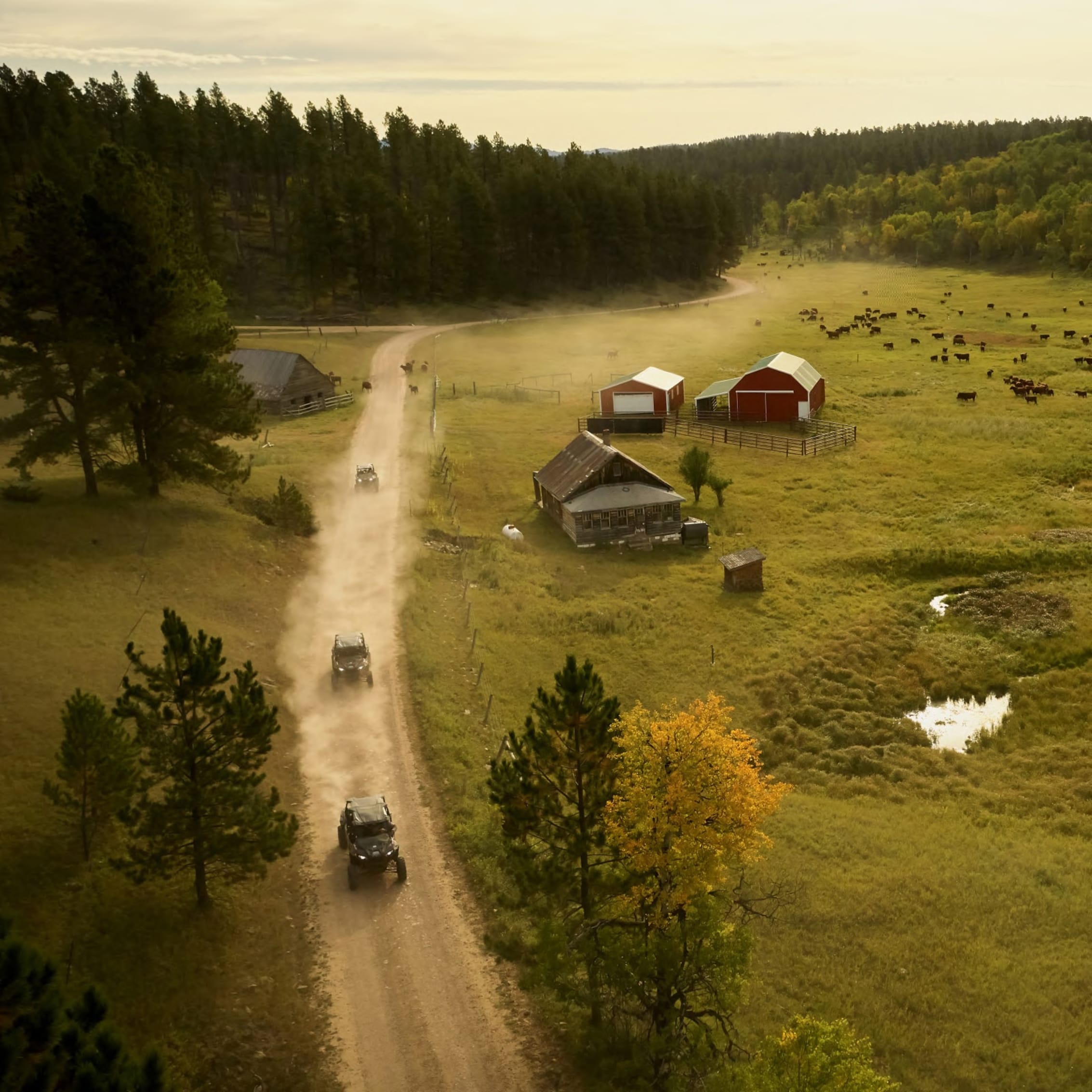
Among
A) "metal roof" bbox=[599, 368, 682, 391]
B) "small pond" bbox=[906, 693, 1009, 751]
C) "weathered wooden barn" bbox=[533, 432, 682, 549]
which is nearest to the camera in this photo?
"small pond" bbox=[906, 693, 1009, 751]

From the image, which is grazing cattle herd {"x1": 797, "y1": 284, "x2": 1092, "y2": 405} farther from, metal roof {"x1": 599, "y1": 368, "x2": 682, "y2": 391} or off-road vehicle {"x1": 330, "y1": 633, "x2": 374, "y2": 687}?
off-road vehicle {"x1": 330, "y1": 633, "x2": 374, "y2": 687}

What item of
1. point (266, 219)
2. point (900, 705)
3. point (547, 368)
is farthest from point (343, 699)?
point (266, 219)

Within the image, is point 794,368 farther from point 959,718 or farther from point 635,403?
point 959,718

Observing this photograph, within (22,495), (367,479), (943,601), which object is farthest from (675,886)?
(367,479)

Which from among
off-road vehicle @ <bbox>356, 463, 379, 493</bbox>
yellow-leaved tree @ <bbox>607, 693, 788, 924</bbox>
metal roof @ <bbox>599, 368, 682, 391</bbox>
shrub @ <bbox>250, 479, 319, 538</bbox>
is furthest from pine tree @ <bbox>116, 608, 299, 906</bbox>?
metal roof @ <bbox>599, 368, 682, 391</bbox>

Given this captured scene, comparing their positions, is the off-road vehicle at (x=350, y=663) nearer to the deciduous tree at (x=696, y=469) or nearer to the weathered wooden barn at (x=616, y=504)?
the weathered wooden barn at (x=616, y=504)

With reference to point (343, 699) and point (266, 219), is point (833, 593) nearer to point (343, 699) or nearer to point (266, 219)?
point (343, 699)

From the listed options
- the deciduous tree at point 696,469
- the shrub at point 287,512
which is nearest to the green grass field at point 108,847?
the shrub at point 287,512
